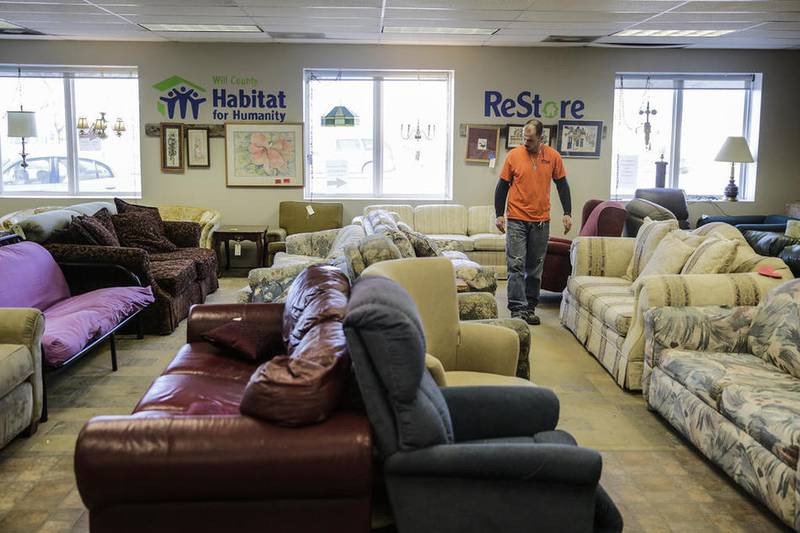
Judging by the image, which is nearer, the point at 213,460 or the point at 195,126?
the point at 213,460

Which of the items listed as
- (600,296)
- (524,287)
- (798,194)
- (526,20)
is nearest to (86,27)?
(526,20)

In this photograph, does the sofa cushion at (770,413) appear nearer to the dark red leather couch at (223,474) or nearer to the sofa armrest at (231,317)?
the dark red leather couch at (223,474)

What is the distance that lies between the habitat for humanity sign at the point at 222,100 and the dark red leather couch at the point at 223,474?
6799mm

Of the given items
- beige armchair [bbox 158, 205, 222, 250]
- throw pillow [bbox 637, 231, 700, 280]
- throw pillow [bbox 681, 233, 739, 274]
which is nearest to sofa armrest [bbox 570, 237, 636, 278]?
throw pillow [bbox 637, 231, 700, 280]

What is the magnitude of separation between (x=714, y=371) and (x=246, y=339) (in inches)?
85.1

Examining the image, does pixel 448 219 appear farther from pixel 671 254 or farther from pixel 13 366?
pixel 13 366

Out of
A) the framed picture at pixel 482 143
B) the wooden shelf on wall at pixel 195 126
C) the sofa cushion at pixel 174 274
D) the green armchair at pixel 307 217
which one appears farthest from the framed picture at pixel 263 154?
the sofa cushion at pixel 174 274

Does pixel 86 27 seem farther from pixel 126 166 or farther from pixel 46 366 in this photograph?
pixel 46 366

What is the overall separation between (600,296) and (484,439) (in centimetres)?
273

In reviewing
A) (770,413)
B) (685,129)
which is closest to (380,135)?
(685,129)

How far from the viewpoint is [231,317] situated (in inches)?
139

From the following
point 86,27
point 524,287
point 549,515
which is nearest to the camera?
point 549,515

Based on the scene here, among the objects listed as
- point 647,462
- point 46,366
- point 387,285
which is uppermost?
point 387,285

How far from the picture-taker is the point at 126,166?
8.59 m
